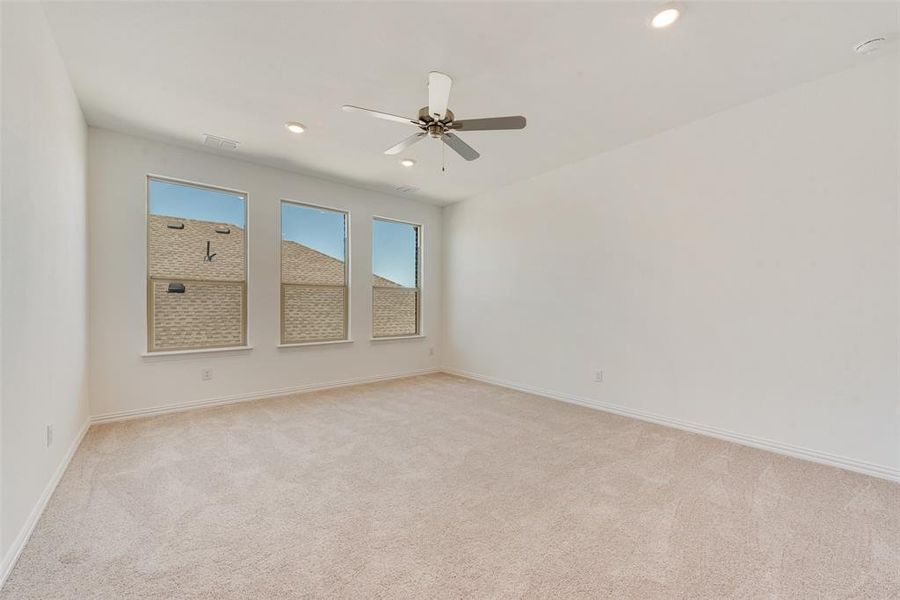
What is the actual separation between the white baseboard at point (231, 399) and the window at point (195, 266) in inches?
22.7

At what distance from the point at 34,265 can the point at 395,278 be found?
3949 millimetres

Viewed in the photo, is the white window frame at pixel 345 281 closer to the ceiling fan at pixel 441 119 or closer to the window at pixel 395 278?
the window at pixel 395 278

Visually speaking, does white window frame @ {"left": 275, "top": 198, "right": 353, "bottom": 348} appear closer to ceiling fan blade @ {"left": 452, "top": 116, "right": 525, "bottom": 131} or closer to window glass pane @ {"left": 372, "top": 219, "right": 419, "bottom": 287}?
window glass pane @ {"left": 372, "top": 219, "right": 419, "bottom": 287}

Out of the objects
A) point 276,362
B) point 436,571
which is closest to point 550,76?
point 436,571

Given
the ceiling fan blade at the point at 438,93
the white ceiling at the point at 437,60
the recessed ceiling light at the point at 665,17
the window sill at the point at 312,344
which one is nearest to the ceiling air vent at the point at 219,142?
the white ceiling at the point at 437,60

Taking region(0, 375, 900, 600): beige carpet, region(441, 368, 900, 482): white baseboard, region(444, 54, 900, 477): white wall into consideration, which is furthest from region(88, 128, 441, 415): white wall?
region(441, 368, 900, 482): white baseboard

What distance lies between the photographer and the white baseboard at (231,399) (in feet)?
11.6

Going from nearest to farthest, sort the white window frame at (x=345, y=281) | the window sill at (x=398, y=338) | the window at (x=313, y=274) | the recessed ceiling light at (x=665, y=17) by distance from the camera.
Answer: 1. the recessed ceiling light at (x=665, y=17)
2. the white window frame at (x=345, y=281)
3. the window at (x=313, y=274)
4. the window sill at (x=398, y=338)

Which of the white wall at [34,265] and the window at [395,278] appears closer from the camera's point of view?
the white wall at [34,265]

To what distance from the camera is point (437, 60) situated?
7.92 feet

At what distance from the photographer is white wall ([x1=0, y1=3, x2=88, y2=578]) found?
165 cm

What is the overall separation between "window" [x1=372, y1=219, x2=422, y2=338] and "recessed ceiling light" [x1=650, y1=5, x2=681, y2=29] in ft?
13.0

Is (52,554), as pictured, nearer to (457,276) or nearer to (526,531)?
(526,531)

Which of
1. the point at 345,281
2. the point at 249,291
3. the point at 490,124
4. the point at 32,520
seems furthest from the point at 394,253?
the point at 32,520
